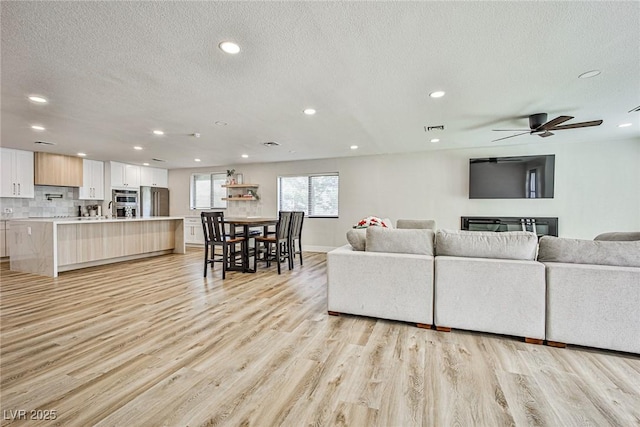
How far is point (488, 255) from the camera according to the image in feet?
8.21

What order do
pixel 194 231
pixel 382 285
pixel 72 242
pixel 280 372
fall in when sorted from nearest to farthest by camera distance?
pixel 280 372, pixel 382 285, pixel 72 242, pixel 194 231

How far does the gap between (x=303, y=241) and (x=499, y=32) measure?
602cm

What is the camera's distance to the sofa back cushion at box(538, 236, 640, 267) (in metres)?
2.16

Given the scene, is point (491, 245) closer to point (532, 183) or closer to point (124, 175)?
point (532, 183)

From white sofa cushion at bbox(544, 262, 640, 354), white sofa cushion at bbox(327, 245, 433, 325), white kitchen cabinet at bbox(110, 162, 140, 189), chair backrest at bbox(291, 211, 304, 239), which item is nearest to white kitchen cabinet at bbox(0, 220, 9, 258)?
white kitchen cabinet at bbox(110, 162, 140, 189)

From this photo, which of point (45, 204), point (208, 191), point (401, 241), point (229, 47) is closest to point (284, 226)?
point (401, 241)

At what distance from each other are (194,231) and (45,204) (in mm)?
3231

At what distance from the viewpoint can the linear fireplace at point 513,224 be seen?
548cm

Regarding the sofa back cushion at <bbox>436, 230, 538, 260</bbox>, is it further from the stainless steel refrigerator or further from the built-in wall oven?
the stainless steel refrigerator

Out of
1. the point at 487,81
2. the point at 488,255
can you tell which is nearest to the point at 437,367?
the point at 488,255

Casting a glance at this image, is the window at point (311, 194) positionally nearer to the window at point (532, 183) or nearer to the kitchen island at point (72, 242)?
the kitchen island at point (72, 242)

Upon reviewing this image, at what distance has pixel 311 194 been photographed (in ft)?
24.1

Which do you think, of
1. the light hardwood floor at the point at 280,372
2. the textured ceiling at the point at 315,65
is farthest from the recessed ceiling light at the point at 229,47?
the light hardwood floor at the point at 280,372

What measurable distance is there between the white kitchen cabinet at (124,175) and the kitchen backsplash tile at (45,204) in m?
0.71
